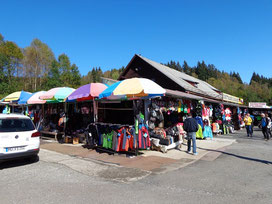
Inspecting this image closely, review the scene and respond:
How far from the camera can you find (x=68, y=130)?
34.6 feet

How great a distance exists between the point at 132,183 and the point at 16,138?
12.6 feet

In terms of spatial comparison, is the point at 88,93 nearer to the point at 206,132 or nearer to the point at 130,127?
the point at 130,127

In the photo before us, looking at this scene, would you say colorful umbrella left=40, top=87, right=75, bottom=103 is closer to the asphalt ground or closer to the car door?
the car door

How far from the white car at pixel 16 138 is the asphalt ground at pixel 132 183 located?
0.52 metres

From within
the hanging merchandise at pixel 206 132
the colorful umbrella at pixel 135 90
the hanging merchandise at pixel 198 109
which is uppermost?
the colorful umbrella at pixel 135 90

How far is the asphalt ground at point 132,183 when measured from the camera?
11.7 feet

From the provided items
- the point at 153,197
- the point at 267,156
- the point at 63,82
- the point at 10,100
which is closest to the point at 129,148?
the point at 153,197

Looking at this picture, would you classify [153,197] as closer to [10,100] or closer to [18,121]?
[18,121]

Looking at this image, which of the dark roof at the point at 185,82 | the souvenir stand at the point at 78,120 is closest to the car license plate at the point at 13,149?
the souvenir stand at the point at 78,120

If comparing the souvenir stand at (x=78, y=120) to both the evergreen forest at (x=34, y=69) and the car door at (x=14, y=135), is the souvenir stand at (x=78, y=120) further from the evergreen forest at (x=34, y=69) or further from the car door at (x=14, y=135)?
the evergreen forest at (x=34, y=69)

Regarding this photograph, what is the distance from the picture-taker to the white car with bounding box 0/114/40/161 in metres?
5.23

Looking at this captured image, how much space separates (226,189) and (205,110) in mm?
8380

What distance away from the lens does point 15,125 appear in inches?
227

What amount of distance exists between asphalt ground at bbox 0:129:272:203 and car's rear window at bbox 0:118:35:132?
122cm
